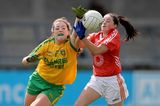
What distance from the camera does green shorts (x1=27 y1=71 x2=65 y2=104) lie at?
38.0ft

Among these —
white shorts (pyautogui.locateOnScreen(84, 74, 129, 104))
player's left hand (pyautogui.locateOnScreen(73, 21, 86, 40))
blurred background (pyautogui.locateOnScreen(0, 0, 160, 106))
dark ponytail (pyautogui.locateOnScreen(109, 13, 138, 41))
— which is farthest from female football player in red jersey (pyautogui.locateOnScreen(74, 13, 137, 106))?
blurred background (pyautogui.locateOnScreen(0, 0, 160, 106))

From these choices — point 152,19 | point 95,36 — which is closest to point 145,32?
point 152,19

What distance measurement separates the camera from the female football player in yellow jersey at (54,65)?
11.5 m

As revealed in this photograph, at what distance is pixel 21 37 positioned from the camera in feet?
72.3

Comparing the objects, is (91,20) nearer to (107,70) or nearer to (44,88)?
(107,70)

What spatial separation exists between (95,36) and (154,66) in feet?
21.3

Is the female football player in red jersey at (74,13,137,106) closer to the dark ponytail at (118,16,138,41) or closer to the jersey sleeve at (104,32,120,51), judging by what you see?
the jersey sleeve at (104,32,120,51)

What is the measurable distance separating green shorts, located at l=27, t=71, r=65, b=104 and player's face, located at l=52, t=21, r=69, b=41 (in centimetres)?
69

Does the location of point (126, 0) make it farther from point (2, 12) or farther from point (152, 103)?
point (152, 103)

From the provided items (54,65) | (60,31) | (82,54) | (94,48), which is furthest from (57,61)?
(82,54)

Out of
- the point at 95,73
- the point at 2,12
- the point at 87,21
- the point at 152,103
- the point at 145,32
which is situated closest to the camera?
the point at 87,21

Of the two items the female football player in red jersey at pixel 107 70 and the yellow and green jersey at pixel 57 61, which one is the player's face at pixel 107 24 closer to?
the female football player in red jersey at pixel 107 70

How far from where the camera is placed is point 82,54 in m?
18.6

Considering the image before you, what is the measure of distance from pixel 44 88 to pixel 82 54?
6982 mm
